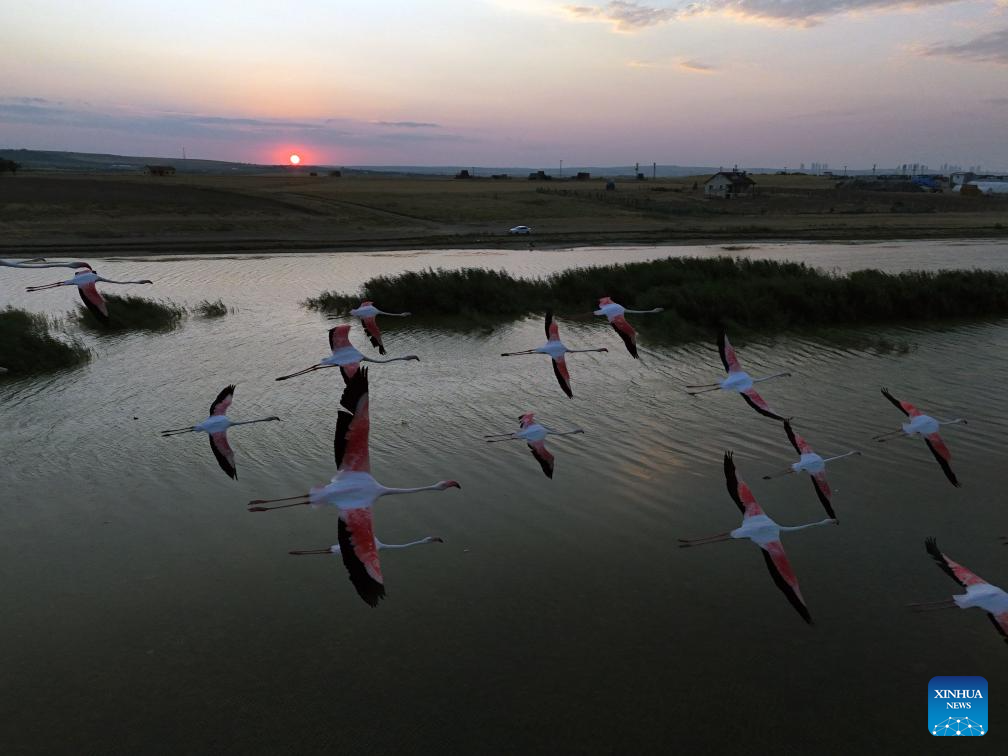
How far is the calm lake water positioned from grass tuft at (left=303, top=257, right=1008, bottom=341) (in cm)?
563

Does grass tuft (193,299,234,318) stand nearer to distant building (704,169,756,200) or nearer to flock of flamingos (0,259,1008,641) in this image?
flock of flamingos (0,259,1008,641)

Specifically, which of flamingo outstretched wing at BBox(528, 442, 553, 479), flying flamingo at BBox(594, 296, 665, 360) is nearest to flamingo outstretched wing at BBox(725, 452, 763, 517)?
flamingo outstretched wing at BBox(528, 442, 553, 479)

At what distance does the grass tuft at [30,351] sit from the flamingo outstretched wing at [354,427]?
14046mm

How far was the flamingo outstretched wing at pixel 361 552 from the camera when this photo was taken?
195 inches

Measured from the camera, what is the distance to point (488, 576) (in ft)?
30.3

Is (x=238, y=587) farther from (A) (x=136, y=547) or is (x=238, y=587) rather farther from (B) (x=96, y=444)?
(B) (x=96, y=444)

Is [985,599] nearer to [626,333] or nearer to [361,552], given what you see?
[626,333]

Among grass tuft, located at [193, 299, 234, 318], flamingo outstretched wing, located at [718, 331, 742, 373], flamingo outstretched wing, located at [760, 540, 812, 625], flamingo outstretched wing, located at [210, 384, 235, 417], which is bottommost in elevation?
grass tuft, located at [193, 299, 234, 318]

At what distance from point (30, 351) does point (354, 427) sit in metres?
15.0

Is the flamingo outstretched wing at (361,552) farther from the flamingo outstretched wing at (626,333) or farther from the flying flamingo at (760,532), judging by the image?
the flamingo outstretched wing at (626,333)

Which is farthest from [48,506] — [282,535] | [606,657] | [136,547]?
[606,657]

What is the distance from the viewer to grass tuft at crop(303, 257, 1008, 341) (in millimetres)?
22156

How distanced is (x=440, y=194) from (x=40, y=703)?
70.7 m

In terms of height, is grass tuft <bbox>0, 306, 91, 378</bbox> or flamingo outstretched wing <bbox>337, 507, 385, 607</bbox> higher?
flamingo outstretched wing <bbox>337, 507, 385, 607</bbox>
